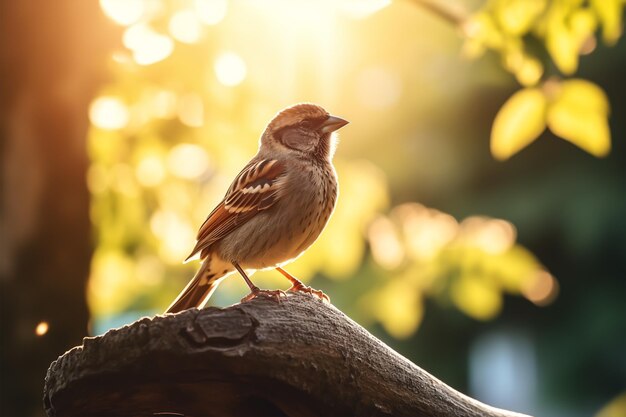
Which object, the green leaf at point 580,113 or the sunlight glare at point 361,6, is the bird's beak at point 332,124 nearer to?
the sunlight glare at point 361,6

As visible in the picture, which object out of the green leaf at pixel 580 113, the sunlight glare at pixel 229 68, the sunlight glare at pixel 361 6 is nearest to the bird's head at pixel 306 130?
the sunlight glare at pixel 361 6

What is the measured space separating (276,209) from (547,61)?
1.66 m

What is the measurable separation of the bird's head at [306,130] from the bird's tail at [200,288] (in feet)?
2.23

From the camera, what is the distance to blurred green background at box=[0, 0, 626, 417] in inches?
158

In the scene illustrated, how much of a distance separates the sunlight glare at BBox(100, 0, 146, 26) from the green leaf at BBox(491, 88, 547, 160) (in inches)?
86.2

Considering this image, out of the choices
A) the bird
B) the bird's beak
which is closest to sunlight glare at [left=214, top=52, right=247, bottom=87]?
the bird

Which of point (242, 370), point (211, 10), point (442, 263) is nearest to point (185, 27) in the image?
point (211, 10)

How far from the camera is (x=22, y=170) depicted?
4.10 metres

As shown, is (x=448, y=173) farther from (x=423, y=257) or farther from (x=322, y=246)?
(x=322, y=246)

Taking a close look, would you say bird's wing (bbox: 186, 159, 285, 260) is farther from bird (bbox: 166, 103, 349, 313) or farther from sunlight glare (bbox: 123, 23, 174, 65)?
sunlight glare (bbox: 123, 23, 174, 65)

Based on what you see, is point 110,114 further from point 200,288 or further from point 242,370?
point 242,370

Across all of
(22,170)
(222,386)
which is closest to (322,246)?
(22,170)

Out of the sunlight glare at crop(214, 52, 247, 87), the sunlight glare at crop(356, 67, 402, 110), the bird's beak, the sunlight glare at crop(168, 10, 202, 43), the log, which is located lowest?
the log

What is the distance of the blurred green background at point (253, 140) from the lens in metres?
4.01
